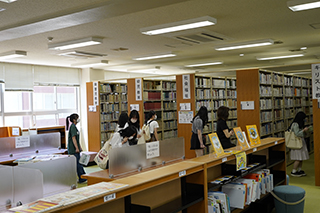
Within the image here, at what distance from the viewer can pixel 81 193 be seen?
230 cm

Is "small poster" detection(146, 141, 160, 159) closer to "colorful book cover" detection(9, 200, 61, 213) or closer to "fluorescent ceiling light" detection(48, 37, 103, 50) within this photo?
"colorful book cover" detection(9, 200, 61, 213)

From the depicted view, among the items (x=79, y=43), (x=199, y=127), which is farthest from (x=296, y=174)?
(x=79, y=43)

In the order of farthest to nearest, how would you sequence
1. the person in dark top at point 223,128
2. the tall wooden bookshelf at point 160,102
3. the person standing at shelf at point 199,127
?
the tall wooden bookshelf at point 160,102 < the person standing at shelf at point 199,127 < the person in dark top at point 223,128

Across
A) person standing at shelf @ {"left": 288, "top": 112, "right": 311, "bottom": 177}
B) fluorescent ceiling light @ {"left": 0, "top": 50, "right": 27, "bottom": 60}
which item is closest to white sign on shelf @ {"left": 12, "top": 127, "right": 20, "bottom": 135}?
fluorescent ceiling light @ {"left": 0, "top": 50, "right": 27, "bottom": 60}

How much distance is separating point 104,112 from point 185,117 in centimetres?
321

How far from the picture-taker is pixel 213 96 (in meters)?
9.44

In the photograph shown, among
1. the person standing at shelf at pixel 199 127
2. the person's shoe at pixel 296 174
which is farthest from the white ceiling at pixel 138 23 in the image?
the person's shoe at pixel 296 174

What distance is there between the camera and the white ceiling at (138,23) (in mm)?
4289

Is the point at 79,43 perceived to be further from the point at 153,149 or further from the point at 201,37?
the point at 153,149

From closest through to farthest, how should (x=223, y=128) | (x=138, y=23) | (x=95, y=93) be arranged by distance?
(x=138, y=23) → (x=223, y=128) → (x=95, y=93)

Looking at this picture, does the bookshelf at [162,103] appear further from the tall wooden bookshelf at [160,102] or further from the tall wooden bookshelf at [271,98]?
the tall wooden bookshelf at [271,98]

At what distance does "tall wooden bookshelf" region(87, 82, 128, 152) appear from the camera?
10.1 metres

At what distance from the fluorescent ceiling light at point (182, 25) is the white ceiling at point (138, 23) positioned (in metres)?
0.12

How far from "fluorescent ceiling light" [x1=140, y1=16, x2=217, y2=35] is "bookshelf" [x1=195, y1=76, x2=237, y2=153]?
337 centimetres
